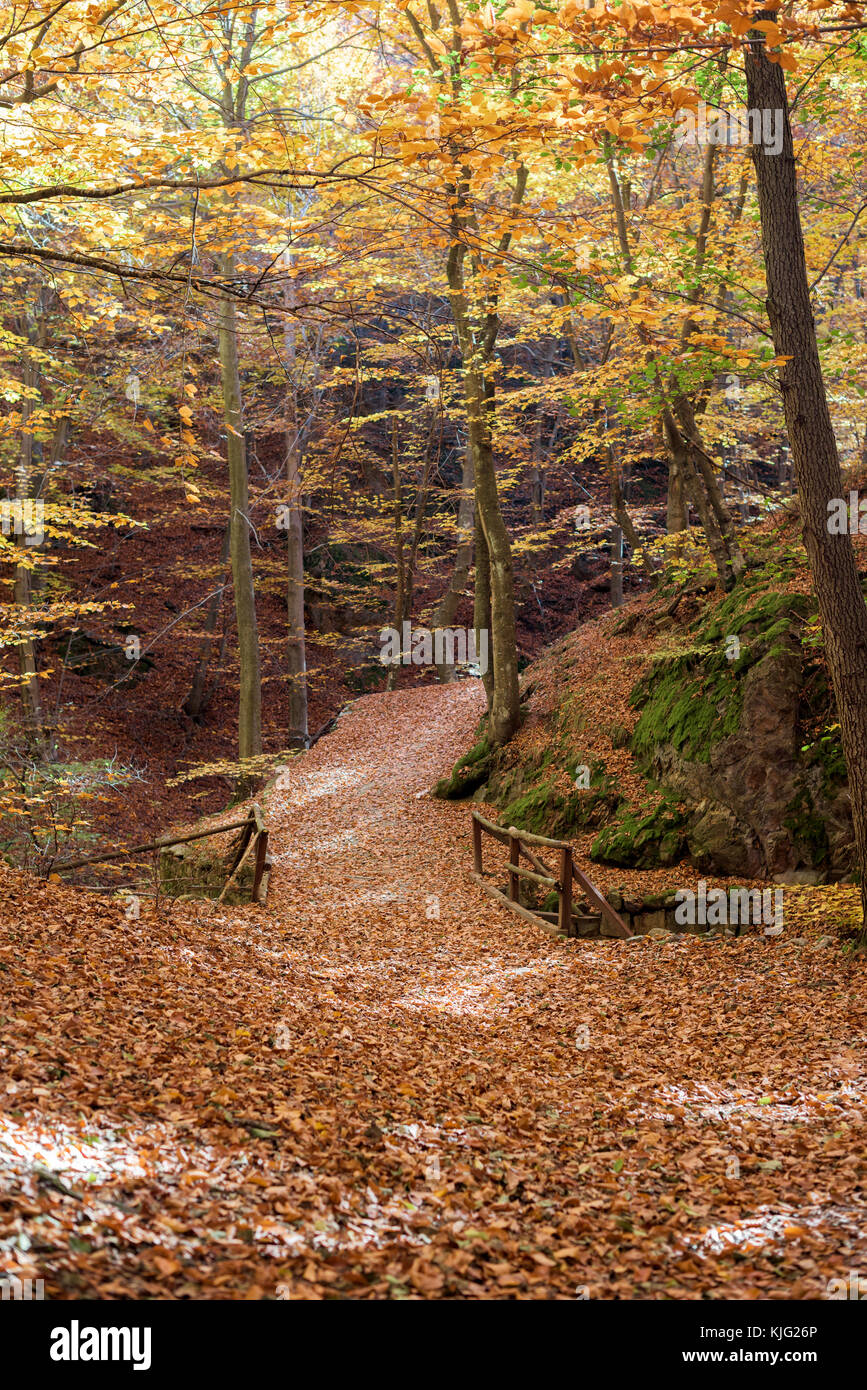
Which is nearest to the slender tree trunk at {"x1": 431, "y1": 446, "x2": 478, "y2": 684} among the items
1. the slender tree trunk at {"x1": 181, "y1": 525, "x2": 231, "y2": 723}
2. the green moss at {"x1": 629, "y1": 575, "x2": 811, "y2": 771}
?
the slender tree trunk at {"x1": 181, "y1": 525, "x2": 231, "y2": 723}

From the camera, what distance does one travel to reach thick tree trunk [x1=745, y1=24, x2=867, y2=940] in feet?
20.7

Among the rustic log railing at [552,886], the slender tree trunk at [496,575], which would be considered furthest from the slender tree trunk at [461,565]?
the rustic log railing at [552,886]

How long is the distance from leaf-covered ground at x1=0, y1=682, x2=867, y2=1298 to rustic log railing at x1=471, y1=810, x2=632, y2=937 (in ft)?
1.61

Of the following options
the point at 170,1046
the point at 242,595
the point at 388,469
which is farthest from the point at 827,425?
the point at 388,469

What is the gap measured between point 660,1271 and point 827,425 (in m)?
5.42

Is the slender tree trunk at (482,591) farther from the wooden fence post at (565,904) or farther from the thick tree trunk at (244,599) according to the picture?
the wooden fence post at (565,904)

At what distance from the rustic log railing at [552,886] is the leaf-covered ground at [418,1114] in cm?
49

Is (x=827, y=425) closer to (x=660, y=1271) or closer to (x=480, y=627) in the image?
(x=660, y=1271)

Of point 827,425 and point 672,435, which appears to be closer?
point 827,425

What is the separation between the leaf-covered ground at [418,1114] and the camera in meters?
3.03

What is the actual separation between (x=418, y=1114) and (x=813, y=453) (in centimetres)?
504

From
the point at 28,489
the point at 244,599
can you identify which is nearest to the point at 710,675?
the point at 244,599

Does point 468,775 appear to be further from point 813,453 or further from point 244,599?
point 813,453

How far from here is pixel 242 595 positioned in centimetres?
1525
